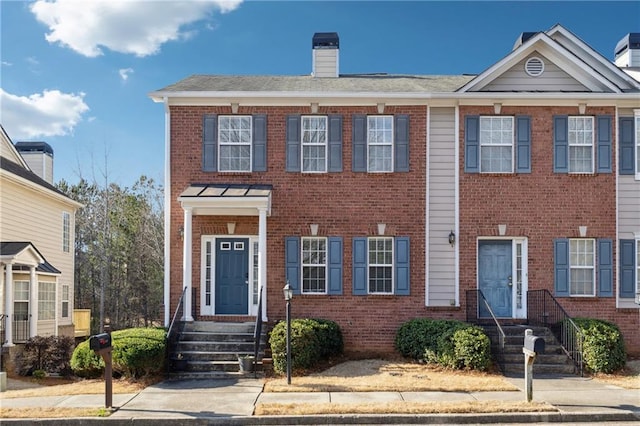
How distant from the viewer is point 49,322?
66.7 ft

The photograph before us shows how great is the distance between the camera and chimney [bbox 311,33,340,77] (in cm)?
1753

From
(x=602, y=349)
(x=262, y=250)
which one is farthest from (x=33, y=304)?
(x=602, y=349)

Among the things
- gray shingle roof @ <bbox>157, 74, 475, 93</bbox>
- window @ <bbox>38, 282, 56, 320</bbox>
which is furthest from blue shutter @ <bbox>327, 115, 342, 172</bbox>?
window @ <bbox>38, 282, 56, 320</bbox>

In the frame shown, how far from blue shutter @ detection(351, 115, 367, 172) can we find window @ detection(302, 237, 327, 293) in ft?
6.44

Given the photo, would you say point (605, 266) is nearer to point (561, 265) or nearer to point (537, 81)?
point (561, 265)

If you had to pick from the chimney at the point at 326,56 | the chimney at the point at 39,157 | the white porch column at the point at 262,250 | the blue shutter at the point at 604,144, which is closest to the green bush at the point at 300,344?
the white porch column at the point at 262,250

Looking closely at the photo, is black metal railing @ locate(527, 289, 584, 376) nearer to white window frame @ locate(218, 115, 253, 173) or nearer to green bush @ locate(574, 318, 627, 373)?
green bush @ locate(574, 318, 627, 373)

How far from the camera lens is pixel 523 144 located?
15.3 meters

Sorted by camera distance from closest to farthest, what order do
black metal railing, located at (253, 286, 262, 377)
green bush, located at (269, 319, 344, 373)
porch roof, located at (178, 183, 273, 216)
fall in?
green bush, located at (269, 319, 344, 373)
black metal railing, located at (253, 286, 262, 377)
porch roof, located at (178, 183, 273, 216)

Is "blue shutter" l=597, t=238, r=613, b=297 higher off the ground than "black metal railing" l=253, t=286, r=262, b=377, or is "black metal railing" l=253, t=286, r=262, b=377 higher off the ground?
"blue shutter" l=597, t=238, r=613, b=297

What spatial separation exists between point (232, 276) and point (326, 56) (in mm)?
6729

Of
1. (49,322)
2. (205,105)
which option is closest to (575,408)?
(205,105)

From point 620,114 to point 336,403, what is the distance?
34.4ft

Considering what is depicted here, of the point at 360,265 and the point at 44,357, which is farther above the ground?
the point at 360,265
